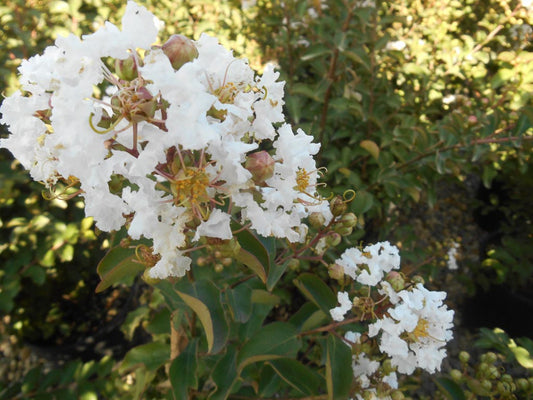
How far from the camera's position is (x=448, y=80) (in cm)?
206

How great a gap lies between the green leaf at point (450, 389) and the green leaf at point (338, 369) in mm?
379

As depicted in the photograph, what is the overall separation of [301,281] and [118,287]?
2035mm

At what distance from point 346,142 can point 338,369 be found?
4.77 ft

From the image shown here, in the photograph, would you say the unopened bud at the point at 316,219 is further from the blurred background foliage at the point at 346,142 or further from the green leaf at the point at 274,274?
the blurred background foliage at the point at 346,142

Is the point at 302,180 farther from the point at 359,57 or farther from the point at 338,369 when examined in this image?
the point at 359,57

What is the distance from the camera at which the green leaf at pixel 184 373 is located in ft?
3.06

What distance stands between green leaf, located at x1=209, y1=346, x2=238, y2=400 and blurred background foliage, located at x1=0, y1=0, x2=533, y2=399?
0.32 m

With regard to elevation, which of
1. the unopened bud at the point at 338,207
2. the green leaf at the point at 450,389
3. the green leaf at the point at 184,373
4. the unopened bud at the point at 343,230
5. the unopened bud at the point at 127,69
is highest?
the unopened bud at the point at 127,69

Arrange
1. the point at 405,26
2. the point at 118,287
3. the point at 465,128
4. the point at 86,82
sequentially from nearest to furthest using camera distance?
the point at 86,82
the point at 465,128
the point at 405,26
the point at 118,287

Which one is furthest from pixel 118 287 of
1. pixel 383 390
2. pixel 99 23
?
pixel 383 390

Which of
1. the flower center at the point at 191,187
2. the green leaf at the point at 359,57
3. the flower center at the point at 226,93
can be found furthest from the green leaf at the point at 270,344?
the green leaf at the point at 359,57

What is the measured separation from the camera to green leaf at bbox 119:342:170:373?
3.81ft

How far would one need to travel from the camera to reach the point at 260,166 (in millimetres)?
680

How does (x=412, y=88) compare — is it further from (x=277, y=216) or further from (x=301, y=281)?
(x=277, y=216)
